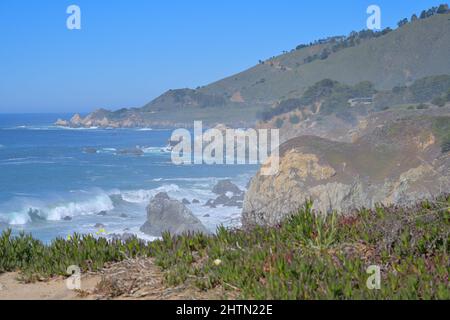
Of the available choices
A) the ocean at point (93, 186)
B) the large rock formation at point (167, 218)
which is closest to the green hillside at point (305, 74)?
the ocean at point (93, 186)

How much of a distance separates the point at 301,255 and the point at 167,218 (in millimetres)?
27679

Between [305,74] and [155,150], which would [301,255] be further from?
[305,74]

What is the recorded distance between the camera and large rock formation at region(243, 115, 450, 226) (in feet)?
105

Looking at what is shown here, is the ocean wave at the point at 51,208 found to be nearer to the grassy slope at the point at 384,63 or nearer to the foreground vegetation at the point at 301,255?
the foreground vegetation at the point at 301,255

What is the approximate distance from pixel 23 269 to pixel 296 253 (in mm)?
2739

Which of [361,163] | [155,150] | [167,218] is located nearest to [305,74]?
[155,150]

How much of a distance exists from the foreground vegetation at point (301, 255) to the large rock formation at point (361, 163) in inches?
951

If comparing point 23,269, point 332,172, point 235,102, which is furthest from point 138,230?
point 235,102

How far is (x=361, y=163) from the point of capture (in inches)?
1382

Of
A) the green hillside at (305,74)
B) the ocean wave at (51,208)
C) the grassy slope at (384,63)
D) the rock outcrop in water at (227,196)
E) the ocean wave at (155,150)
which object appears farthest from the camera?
the green hillside at (305,74)

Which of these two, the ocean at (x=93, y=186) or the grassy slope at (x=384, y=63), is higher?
the grassy slope at (x=384, y=63)

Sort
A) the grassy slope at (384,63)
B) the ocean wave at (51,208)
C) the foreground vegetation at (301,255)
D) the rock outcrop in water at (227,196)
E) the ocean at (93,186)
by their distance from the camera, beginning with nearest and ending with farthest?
the foreground vegetation at (301,255), the ocean at (93,186), the ocean wave at (51,208), the rock outcrop in water at (227,196), the grassy slope at (384,63)

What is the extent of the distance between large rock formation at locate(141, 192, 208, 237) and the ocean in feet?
2.83

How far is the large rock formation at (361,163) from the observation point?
3200 cm
